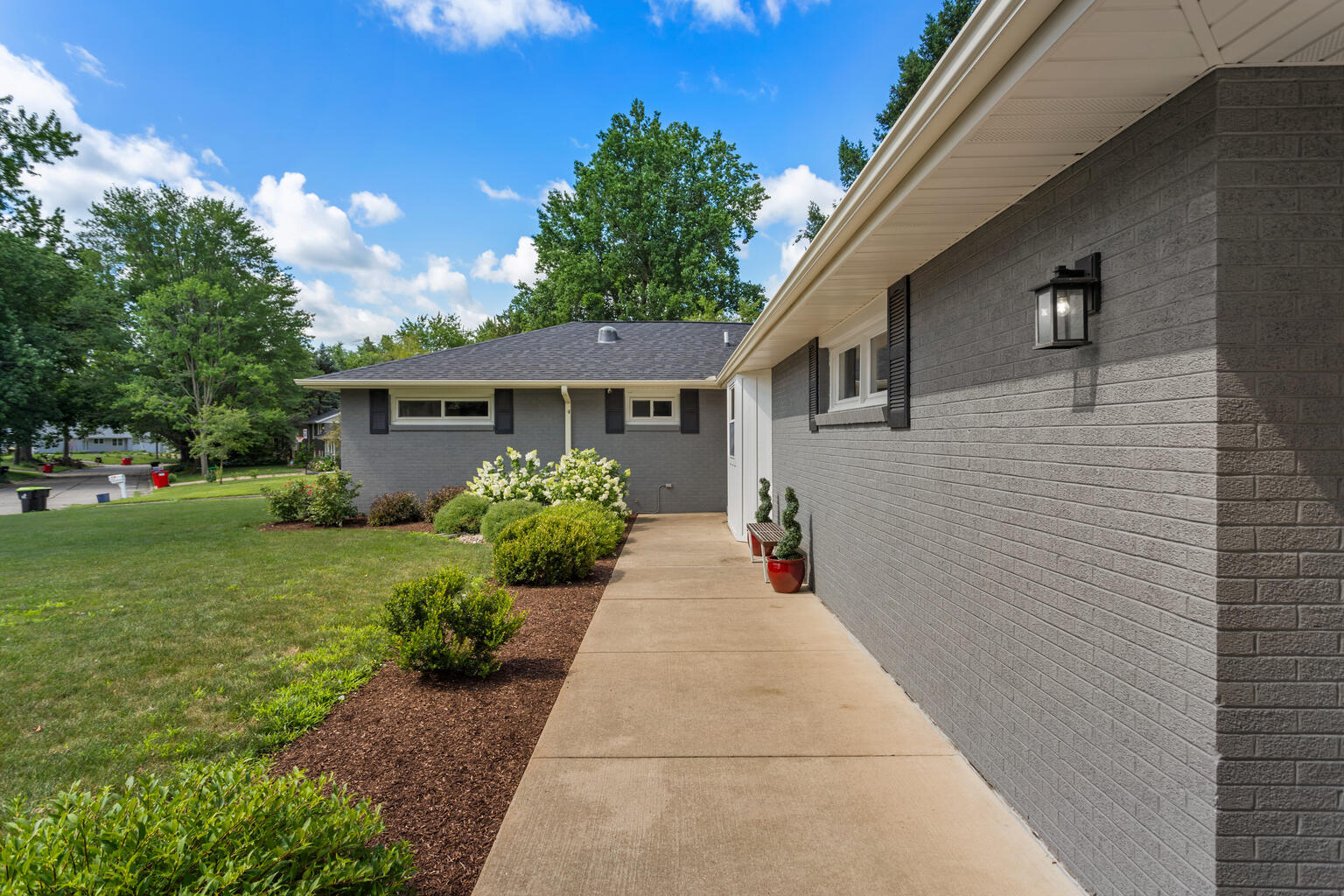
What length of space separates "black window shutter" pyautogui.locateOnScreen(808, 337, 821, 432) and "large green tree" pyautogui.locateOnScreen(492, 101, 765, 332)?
22.8m

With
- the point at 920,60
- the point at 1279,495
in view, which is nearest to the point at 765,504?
the point at 1279,495

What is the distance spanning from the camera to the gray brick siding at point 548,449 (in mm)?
13695

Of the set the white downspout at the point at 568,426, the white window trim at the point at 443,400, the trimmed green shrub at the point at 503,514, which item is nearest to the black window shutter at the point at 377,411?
the white window trim at the point at 443,400

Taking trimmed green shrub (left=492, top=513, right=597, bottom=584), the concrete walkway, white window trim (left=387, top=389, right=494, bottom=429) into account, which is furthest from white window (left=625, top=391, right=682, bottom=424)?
the concrete walkway

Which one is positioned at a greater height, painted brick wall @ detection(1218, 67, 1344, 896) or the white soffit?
the white soffit

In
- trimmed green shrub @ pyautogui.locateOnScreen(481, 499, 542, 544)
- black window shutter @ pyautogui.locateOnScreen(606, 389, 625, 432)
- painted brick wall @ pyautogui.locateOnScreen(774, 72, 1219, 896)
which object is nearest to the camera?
painted brick wall @ pyautogui.locateOnScreen(774, 72, 1219, 896)

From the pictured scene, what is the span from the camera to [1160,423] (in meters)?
1.94

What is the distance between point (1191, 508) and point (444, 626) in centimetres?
401

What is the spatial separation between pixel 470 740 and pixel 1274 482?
11.7 feet

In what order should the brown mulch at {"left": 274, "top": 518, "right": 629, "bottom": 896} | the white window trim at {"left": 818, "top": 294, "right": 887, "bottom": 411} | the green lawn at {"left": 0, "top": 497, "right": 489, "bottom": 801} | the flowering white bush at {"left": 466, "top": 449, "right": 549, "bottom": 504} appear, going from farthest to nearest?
the flowering white bush at {"left": 466, "top": 449, "right": 549, "bottom": 504}
the white window trim at {"left": 818, "top": 294, "right": 887, "bottom": 411}
the green lawn at {"left": 0, "top": 497, "right": 489, "bottom": 801}
the brown mulch at {"left": 274, "top": 518, "right": 629, "bottom": 896}

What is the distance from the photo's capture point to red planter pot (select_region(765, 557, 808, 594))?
273 inches

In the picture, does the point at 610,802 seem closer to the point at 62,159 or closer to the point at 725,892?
the point at 725,892

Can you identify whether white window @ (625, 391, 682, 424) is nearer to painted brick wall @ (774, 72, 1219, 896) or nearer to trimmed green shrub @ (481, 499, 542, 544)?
trimmed green shrub @ (481, 499, 542, 544)

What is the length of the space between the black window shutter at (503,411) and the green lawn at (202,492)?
26.1 ft
